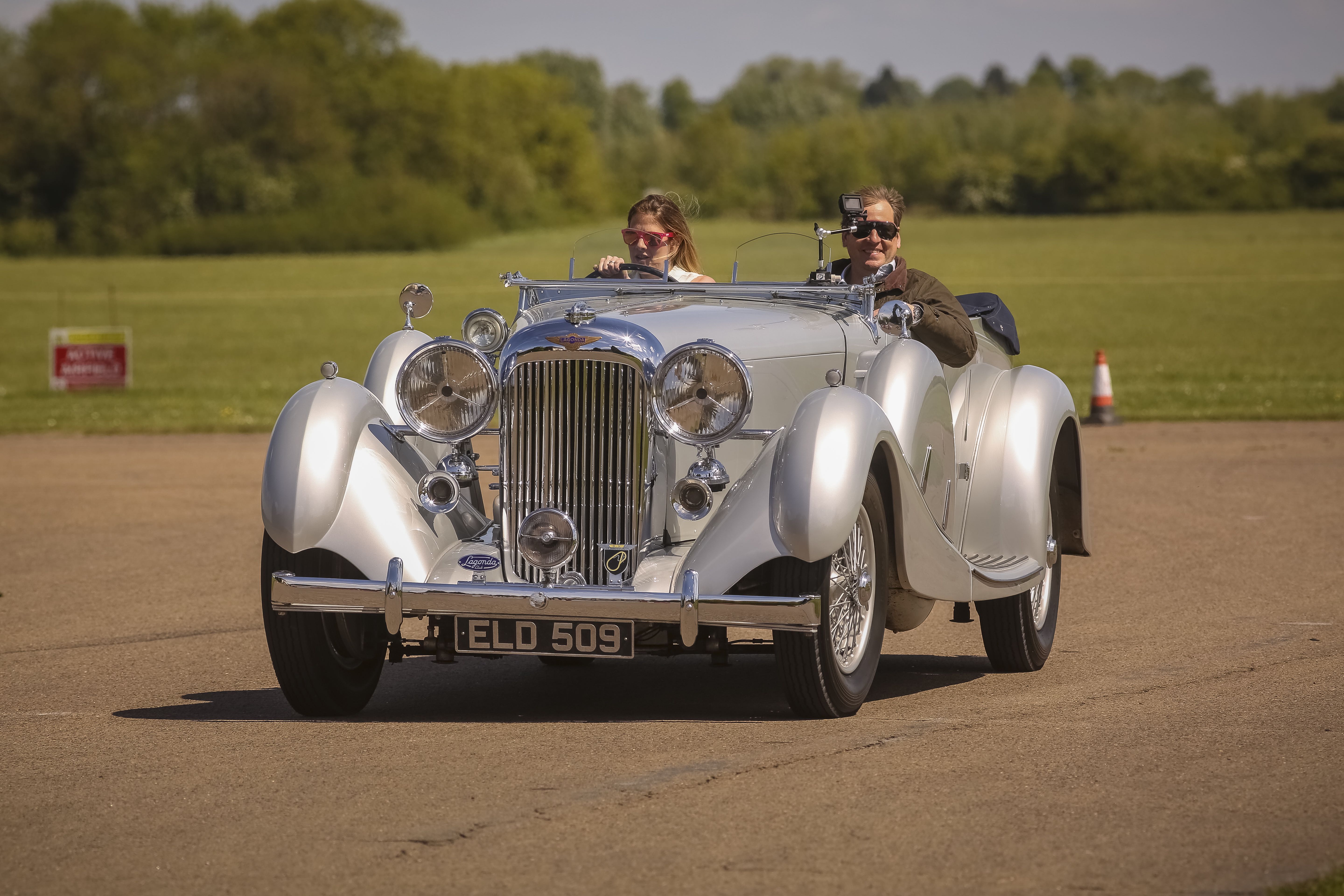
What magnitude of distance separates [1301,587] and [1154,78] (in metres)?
195

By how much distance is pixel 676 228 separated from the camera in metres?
8.04

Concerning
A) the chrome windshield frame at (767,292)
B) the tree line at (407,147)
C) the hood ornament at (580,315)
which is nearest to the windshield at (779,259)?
the chrome windshield frame at (767,292)

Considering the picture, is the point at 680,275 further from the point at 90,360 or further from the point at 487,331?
the point at 90,360

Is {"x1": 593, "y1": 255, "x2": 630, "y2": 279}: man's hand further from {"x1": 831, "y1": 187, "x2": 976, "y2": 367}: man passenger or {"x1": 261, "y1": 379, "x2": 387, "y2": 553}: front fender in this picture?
{"x1": 261, "y1": 379, "x2": 387, "y2": 553}: front fender

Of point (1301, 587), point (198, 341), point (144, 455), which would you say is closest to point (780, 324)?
point (1301, 587)

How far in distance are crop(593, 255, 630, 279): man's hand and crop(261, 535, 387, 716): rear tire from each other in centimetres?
184

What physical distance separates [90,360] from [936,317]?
62.2ft

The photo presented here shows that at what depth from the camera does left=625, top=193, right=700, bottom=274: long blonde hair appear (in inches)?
316

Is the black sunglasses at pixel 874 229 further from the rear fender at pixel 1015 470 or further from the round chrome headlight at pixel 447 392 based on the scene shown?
the round chrome headlight at pixel 447 392

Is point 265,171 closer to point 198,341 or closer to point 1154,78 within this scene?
point 198,341

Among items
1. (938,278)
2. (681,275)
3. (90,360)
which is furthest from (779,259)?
(938,278)

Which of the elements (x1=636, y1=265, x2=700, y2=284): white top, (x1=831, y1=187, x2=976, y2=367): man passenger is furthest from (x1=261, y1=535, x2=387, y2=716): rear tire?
(x1=831, y1=187, x2=976, y2=367): man passenger

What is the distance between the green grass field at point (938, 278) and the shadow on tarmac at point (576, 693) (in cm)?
→ 194

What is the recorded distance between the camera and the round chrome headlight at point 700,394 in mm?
6055
